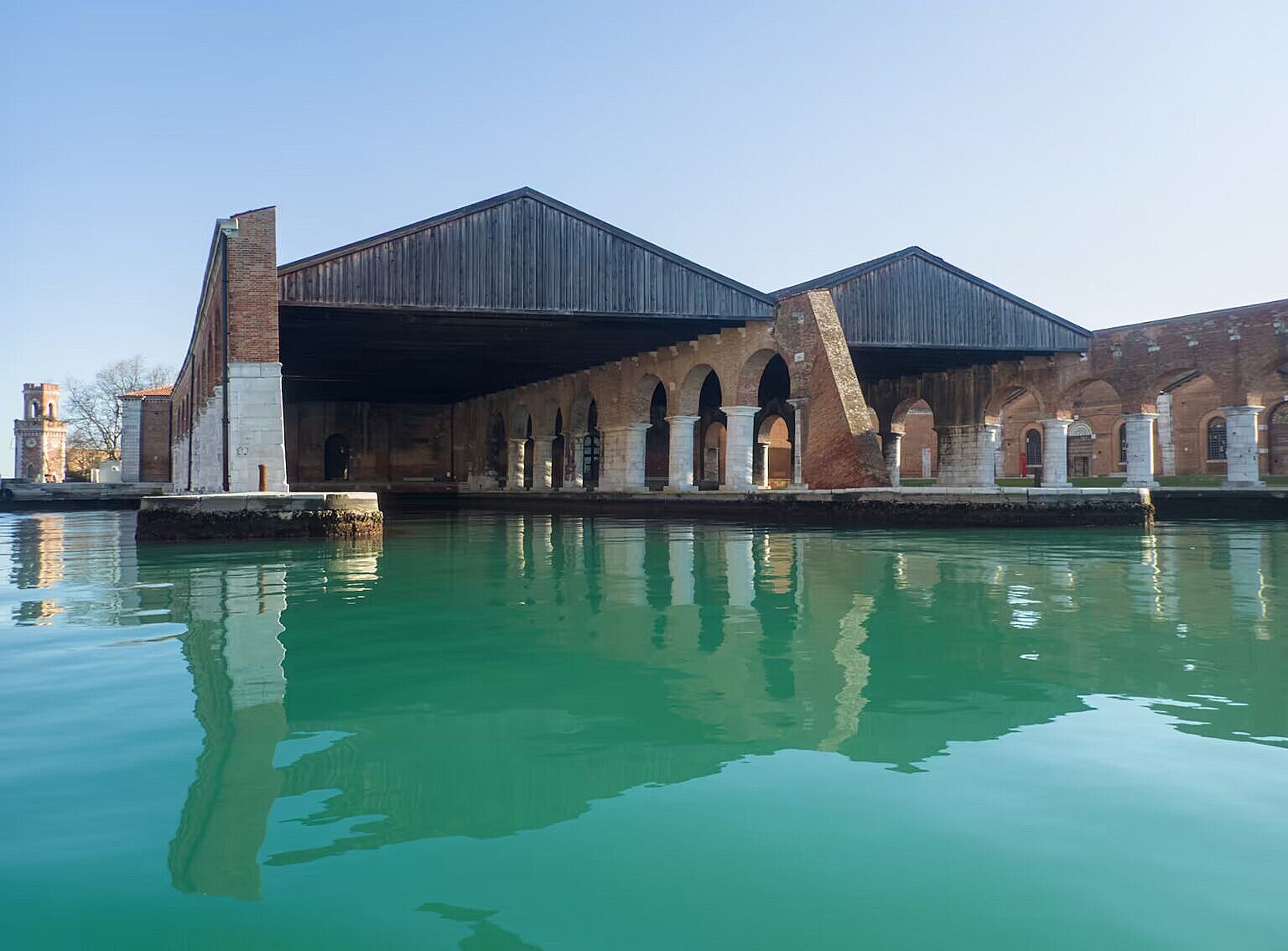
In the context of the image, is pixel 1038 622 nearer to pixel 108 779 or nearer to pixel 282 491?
pixel 108 779

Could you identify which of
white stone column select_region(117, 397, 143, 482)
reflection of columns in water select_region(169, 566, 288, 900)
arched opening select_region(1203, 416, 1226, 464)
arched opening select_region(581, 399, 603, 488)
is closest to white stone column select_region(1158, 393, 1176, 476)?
arched opening select_region(1203, 416, 1226, 464)

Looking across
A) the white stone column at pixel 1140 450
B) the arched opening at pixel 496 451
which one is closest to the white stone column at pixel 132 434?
the arched opening at pixel 496 451

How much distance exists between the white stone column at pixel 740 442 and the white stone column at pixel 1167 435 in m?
23.7

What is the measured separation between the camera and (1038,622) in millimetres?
6449

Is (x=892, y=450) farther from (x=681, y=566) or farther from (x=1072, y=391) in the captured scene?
(x=681, y=566)

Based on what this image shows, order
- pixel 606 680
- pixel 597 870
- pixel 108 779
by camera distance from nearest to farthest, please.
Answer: pixel 597 870 < pixel 108 779 < pixel 606 680

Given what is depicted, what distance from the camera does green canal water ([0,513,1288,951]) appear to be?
7.38 feet

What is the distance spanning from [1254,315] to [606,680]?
25258mm

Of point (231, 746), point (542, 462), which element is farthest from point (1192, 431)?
point (231, 746)

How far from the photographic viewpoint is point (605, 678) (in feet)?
15.8

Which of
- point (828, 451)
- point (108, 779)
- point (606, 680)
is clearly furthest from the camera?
point (828, 451)

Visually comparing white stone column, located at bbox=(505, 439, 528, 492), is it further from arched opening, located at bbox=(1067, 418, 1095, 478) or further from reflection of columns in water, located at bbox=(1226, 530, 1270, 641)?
reflection of columns in water, located at bbox=(1226, 530, 1270, 641)

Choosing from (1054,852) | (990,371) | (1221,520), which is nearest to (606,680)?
(1054,852)

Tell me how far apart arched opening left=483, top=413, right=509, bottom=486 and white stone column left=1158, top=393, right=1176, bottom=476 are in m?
27.1
